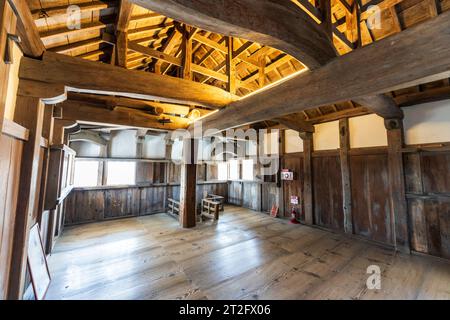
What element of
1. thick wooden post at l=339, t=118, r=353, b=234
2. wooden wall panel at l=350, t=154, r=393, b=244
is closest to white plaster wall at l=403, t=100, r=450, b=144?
wooden wall panel at l=350, t=154, r=393, b=244

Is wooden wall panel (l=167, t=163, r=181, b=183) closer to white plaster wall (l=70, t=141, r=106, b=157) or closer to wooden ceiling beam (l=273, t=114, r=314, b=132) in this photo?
white plaster wall (l=70, t=141, r=106, b=157)

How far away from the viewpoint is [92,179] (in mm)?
5352

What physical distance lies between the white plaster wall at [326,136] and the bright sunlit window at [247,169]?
2.56m

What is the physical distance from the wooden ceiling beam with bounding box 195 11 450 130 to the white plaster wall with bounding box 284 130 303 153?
345 cm

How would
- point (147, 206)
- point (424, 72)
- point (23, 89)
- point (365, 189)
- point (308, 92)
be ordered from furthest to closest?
1. point (147, 206)
2. point (365, 189)
3. point (308, 92)
4. point (23, 89)
5. point (424, 72)

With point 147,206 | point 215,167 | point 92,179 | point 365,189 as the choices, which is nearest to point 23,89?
point 92,179

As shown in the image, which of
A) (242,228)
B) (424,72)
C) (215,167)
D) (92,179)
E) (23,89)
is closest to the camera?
(424,72)

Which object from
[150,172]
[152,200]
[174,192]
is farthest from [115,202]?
[174,192]

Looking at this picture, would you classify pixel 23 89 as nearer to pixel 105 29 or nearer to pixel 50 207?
pixel 105 29

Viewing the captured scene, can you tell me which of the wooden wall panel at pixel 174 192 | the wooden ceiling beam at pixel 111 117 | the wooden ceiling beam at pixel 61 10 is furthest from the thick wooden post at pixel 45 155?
the wooden wall panel at pixel 174 192

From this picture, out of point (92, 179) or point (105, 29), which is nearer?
point (105, 29)

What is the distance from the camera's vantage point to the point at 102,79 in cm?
200

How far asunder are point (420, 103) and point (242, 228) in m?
4.34

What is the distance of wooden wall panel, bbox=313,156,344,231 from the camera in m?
4.44
